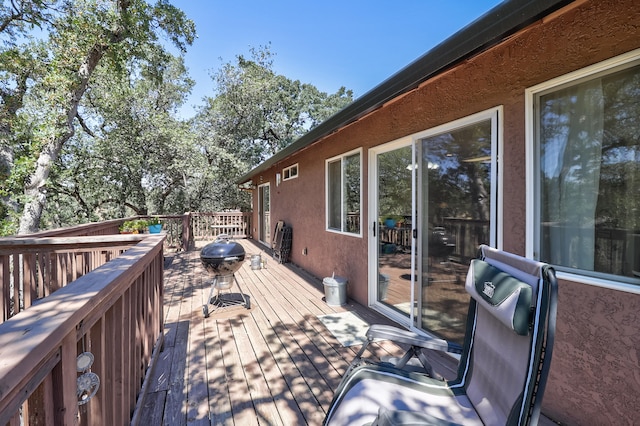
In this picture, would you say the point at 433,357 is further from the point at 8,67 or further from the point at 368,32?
the point at 368,32

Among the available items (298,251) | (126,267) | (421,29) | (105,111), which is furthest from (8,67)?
(421,29)

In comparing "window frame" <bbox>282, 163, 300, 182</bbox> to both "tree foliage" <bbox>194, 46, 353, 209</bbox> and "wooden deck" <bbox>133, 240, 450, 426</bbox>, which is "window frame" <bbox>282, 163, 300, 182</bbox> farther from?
"tree foliage" <bbox>194, 46, 353, 209</bbox>

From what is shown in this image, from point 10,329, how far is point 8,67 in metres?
10.2

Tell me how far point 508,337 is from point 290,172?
21.2ft

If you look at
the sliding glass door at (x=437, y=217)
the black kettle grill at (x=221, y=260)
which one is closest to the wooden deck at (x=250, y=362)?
the black kettle grill at (x=221, y=260)

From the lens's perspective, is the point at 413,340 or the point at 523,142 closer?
the point at 413,340

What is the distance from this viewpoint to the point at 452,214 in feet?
8.80

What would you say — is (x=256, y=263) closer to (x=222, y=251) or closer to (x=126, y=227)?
(x=222, y=251)

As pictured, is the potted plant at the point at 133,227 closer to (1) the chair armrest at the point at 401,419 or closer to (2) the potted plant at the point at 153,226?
(2) the potted plant at the point at 153,226

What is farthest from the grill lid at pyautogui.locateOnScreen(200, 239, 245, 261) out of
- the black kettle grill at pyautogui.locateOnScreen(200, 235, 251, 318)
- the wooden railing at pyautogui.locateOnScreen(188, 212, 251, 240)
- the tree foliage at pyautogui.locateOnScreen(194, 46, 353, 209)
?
the tree foliage at pyautogui.locateOnScreen(194, 46, 353, 209)

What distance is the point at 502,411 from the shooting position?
1.28 m

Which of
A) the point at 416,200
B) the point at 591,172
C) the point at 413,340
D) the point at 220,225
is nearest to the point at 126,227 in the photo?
the point at 220,225

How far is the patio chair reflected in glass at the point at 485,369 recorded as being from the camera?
1112mm

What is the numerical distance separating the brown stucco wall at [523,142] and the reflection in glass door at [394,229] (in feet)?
1.73
